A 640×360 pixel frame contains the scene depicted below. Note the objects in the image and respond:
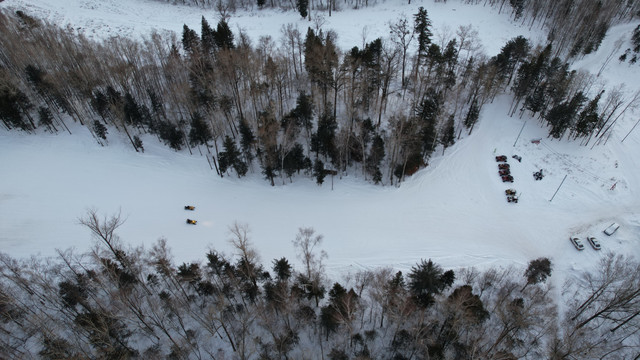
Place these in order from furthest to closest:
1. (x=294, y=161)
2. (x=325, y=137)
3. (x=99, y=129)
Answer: (x=99, y=129) → (x=325, y=137) → (x=294, y=161)

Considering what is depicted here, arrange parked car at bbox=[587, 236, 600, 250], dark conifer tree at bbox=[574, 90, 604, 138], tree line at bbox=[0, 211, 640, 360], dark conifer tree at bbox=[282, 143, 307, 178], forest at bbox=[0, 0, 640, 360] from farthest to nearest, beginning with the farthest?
dark conifer tree at bbox=[574, 90, 604, 138]
dark conifer tree at bbox=[282, 143, 307, 178]
parked car at bbox=[587, 236, 600, 250]
forest at bbox=[0, 0, 640, 360]
tree line at bbox=[0, 211, 640, 360]

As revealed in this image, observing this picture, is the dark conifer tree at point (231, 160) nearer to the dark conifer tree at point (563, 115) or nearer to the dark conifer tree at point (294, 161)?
the dark conifer tree at point (294, 161)

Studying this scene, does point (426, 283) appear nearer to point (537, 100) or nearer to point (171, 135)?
point (537, 100)

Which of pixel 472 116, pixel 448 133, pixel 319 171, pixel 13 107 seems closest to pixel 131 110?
pixel 13 107

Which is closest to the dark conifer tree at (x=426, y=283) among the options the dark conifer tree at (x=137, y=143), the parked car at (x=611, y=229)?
the parked car at (x=611, y=229)

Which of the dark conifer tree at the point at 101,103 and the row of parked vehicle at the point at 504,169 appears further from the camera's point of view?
the dark conifer tree at the point at 101,103

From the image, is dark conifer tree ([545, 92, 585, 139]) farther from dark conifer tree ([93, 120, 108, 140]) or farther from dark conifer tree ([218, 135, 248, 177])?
dark conifer tree ([93, 120, 108, 140])

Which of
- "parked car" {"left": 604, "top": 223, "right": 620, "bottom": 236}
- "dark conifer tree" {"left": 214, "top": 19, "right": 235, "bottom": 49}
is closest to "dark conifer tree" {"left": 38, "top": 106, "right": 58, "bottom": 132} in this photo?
"dark conifer tree" {"left": 214, "top": 19, "right": 235, "bottom": 49}
